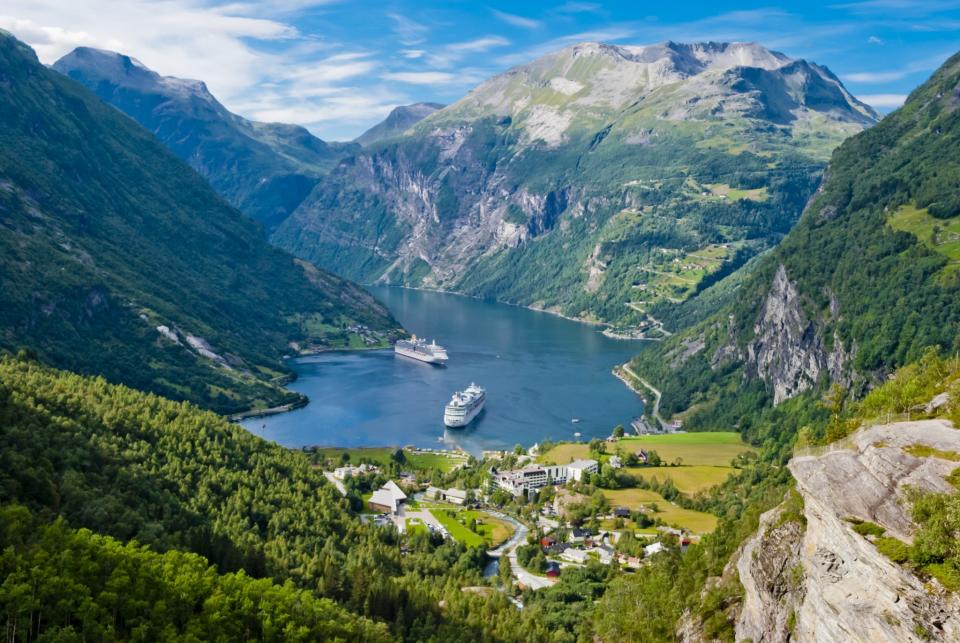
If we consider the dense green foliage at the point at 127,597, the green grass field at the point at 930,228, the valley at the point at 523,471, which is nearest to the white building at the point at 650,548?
the valley at the point at 523,471

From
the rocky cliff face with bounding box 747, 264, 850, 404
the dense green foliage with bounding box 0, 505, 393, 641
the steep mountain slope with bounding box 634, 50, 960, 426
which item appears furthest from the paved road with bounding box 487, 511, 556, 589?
the rocky cliff face with bounding box 747, 264, 850, 404

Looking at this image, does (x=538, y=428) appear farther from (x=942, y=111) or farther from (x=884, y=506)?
(x=884, y=506)

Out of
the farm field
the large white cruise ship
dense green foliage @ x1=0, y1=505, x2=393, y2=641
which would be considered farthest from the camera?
the large white cruise ship

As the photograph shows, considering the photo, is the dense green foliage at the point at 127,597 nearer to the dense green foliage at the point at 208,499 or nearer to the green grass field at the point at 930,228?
the dense green foliage at the point at 208,499

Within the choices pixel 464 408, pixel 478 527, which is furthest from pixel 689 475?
pixel 464 408

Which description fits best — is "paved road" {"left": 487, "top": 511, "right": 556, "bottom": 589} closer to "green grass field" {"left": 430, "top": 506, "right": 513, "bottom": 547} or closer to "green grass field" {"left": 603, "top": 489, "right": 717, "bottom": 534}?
"green grass field" {"left": 430, "top": 506, "right": 513, "bottom": 547}

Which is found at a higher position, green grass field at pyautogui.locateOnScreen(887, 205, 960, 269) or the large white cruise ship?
green grass field at pyautogui.locateOnScreen(887, 205, 960, 269)

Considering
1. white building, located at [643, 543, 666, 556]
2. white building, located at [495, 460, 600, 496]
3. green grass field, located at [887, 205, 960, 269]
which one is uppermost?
green grass field, located at [887, 205, 960, 269]
